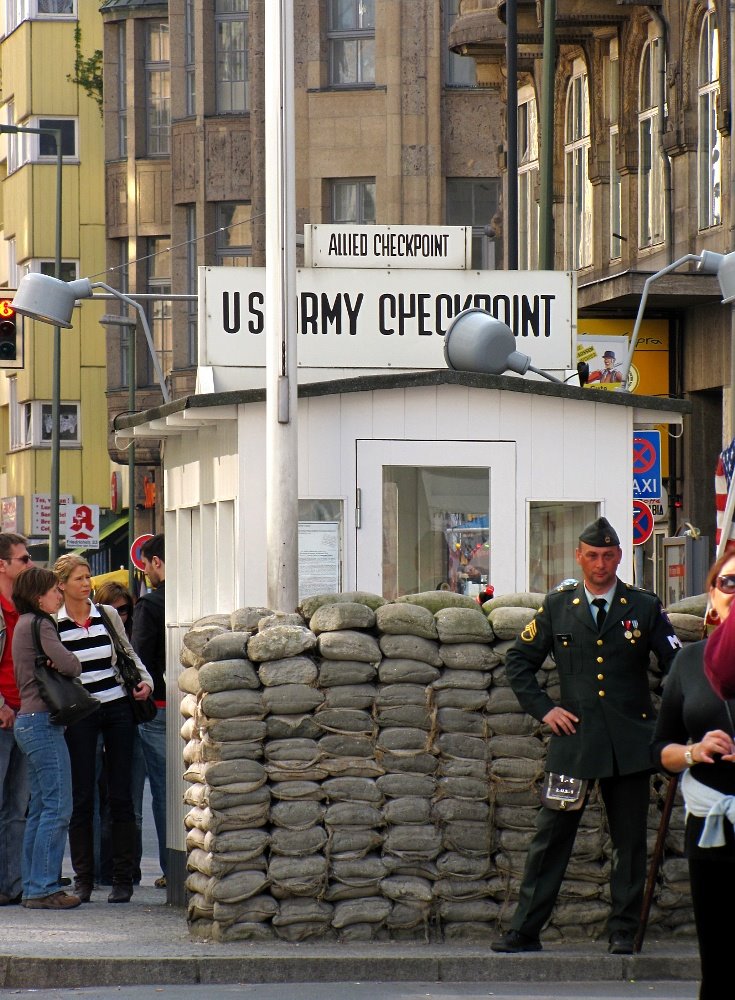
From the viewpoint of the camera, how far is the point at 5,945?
→ 10188 millimetres

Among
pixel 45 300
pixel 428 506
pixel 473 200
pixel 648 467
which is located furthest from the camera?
pixel 473 200

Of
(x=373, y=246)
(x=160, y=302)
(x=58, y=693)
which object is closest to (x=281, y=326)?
(x=373, y=246)

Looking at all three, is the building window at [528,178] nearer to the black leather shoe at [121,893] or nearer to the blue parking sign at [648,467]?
the blue parking sign at [648,467]

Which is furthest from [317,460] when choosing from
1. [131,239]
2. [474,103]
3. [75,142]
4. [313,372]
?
[75,142]

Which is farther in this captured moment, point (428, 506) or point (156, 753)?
point (156, 753)

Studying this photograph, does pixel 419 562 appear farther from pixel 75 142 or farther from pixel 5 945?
pixel 75 142

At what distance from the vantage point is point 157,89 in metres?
50.1

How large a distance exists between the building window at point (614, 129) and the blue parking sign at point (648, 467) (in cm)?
821

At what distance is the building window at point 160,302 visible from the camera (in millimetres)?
48812

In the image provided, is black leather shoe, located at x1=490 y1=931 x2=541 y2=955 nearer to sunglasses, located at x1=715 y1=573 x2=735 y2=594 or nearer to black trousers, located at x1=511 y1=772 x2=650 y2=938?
black trousers, located at x1=511 y1=772 x2=650 y2=938

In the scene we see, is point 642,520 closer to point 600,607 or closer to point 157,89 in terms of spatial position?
point 600,607

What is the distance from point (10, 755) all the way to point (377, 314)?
326 centimetres

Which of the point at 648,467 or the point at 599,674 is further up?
the point at 648,467

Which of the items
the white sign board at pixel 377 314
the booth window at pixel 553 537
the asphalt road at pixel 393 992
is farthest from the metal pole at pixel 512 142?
the asphalt road at pixel 393 992
